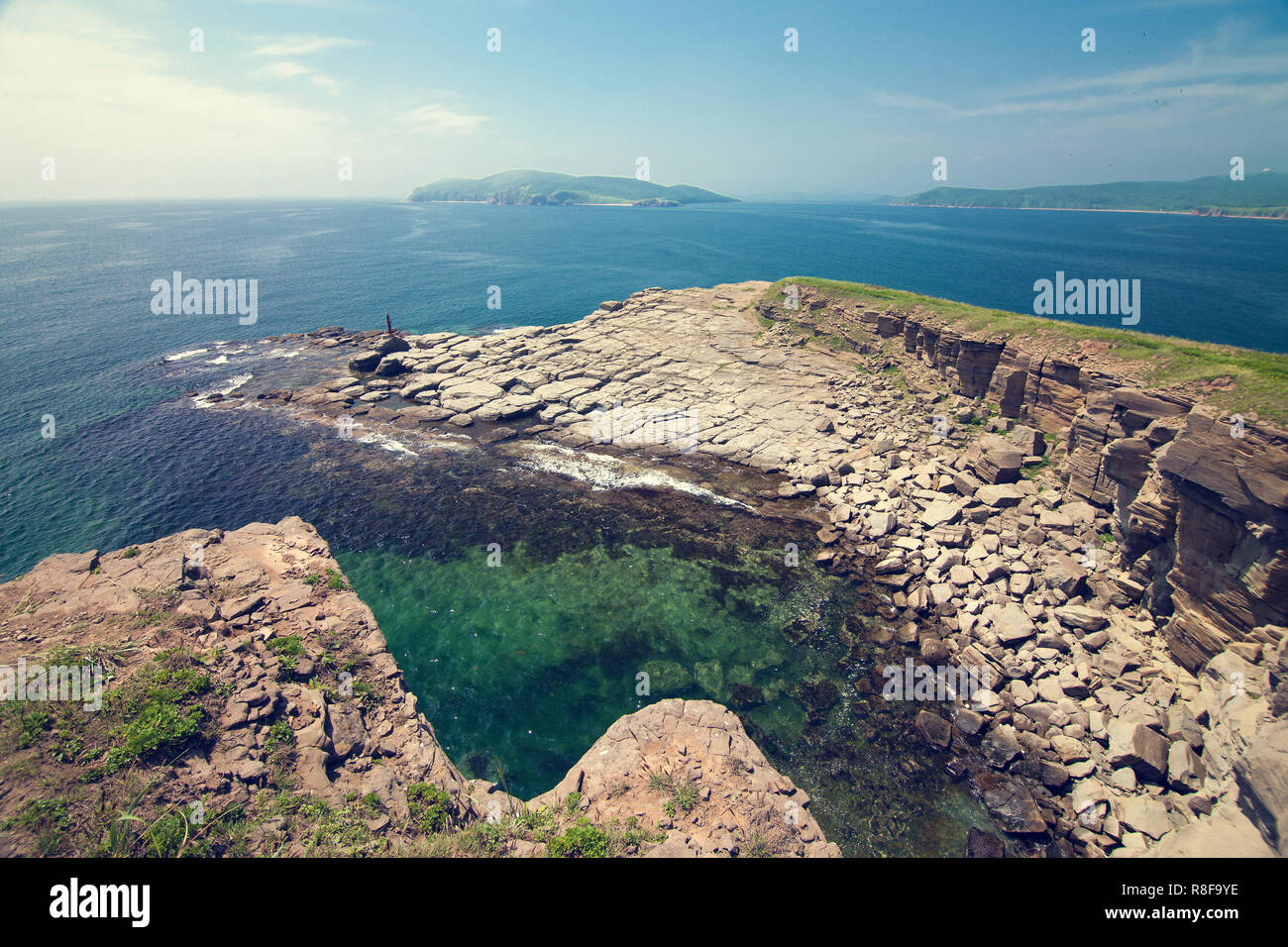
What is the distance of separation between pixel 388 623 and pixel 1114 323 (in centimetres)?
9231

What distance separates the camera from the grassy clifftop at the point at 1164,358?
77.5ft

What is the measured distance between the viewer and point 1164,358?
29266 millimetres

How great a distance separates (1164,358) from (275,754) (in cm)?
4647

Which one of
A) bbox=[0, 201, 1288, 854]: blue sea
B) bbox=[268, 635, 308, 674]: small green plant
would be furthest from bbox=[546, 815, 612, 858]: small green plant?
bbox=[268, 635, 308, 674]: small green plant

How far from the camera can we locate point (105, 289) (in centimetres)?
8875

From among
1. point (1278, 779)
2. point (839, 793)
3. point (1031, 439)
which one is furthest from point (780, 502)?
point (1278, 779)

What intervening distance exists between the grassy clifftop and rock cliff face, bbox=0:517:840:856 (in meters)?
27.5

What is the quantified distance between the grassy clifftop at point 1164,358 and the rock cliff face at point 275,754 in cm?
2748

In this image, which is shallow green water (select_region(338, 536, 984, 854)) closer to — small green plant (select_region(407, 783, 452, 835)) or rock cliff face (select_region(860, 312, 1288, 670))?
small green plant (select_region(407, 783, 452, 835))

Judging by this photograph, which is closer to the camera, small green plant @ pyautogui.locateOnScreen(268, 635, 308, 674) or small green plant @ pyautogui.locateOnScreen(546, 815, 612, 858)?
small green plant @ pyautogui.locateOnScreen(546, 815, 612, 858)

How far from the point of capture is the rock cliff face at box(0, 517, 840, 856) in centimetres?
1404

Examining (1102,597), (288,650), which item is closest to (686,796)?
(288,650)
